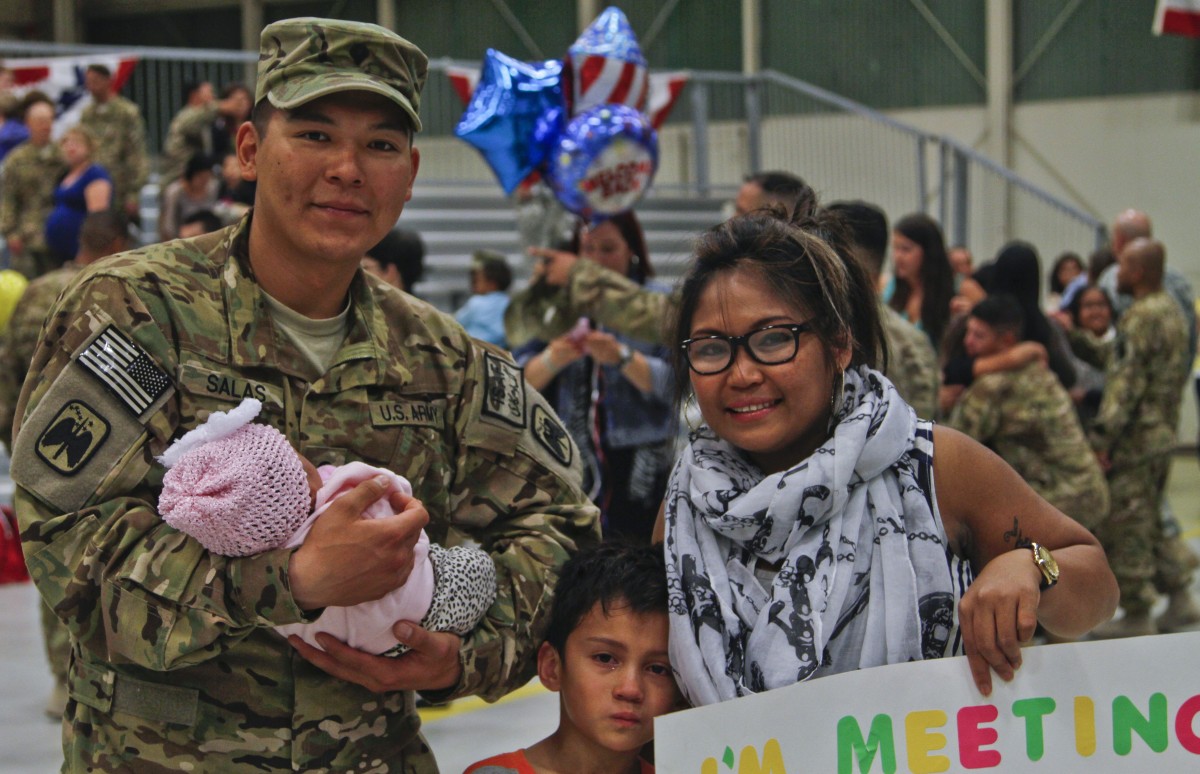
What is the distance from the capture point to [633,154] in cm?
450

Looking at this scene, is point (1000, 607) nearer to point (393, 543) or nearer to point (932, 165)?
point (393, 543)

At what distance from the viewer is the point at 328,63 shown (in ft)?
6.12

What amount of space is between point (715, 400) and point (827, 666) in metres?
0.38

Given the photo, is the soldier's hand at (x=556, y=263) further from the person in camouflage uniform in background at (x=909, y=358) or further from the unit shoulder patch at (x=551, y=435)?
Result: the unit shoulder patch at (x=551, y=435)

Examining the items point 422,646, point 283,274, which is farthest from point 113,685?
point 283,274

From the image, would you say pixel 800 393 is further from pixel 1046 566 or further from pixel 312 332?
pixel 312 332

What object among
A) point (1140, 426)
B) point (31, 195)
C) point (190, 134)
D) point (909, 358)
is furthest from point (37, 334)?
point (190, 134)

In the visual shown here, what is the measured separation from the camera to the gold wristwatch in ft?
5.85

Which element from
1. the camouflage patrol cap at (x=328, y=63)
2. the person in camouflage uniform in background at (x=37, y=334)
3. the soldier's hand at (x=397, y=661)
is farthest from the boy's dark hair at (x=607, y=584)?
the person in camouflage uniform in background at (x=37, y=334)

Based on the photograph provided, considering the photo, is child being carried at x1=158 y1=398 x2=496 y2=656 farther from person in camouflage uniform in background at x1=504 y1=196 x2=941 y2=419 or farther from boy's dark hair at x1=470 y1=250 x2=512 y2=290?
boy's dark hair at x1=470 y1=250 x2=512 y2=290

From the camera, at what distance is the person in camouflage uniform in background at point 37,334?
479 centimetres

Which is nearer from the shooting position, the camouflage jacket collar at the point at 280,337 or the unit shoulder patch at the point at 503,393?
the camouflage jacket collar at the point at 280,337

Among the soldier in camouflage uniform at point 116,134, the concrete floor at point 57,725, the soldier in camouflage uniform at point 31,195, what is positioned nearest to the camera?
the concrete floor at point 57,725

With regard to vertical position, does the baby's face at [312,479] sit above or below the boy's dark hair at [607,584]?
above
